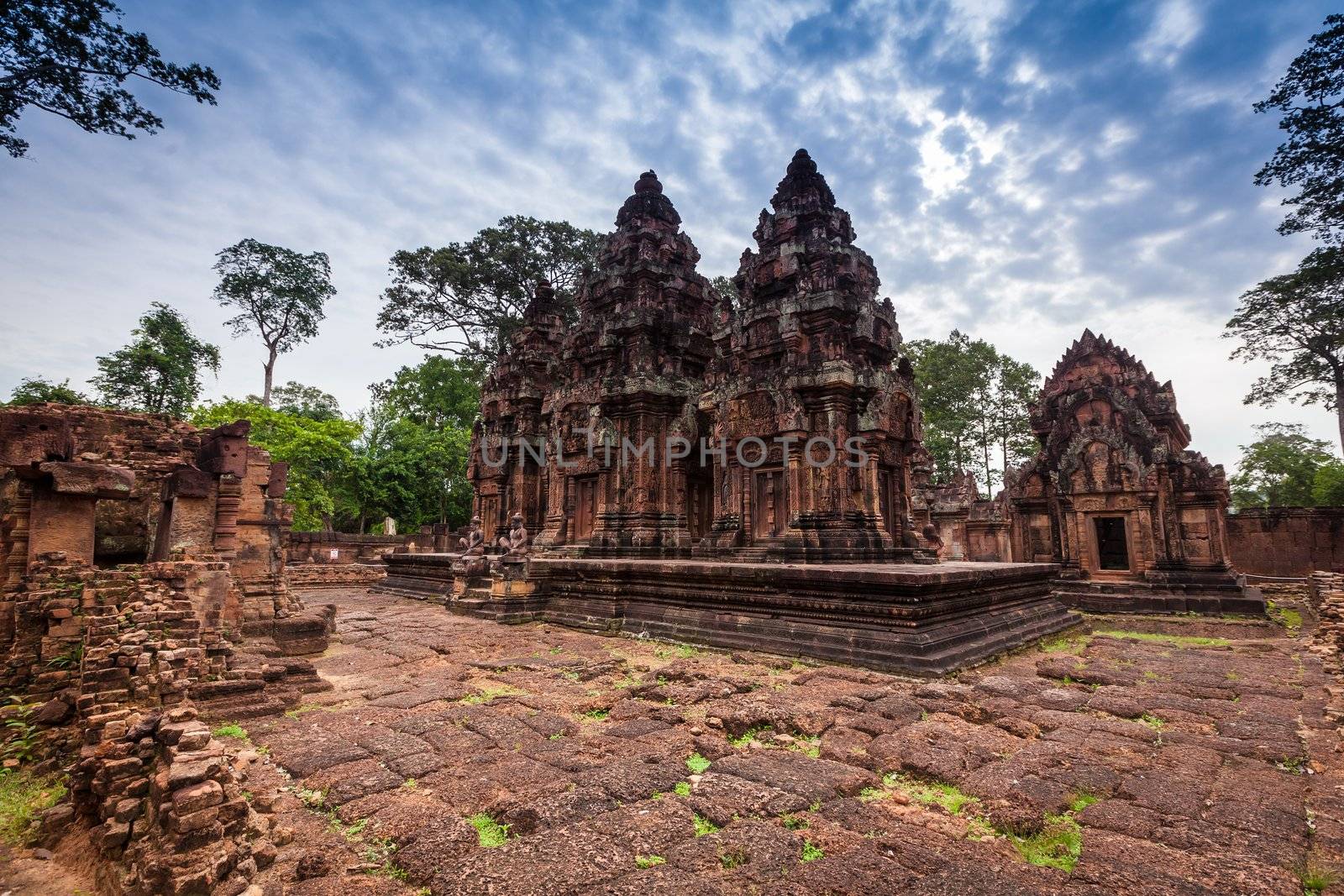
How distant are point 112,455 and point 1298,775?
10.8 meters

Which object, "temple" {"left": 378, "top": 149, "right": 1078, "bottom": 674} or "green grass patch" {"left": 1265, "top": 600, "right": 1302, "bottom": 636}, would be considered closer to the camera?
"temple" {"left": 378, "top": 149, "right": 1078, "bottom": 674}

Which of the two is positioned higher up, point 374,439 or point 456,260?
point 456,260

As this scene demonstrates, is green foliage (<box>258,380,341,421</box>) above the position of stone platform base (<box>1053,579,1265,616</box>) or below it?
above

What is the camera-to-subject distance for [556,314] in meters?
16.3

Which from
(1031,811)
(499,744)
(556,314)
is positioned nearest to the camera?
(1031,811)

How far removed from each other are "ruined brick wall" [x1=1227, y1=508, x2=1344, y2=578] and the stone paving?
1697 centimetres

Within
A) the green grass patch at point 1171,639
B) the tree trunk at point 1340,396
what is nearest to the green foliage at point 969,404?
the tree trunk at point 1340,396

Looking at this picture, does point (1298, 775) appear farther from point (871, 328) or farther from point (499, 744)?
point (871, 328)

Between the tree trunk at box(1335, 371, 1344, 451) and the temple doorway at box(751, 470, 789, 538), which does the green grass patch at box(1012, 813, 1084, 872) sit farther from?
the tree trunk at box(1335, 371, 1344, 451)

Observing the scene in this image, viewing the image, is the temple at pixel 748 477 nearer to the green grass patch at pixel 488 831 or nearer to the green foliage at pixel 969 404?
the green grass patch at pixel 488 831

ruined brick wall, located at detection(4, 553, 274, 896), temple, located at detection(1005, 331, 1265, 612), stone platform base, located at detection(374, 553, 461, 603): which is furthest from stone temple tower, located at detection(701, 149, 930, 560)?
ruined brick wall, located at detection(4, 553, 274, 896)

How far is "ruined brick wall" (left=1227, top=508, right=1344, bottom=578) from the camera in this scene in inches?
681

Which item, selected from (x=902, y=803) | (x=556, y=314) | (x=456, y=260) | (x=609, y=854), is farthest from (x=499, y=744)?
(x=456, y=260)

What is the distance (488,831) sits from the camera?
2.72 meters
